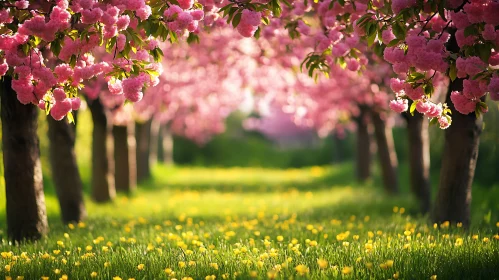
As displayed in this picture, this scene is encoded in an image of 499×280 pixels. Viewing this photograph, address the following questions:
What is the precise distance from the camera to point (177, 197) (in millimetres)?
16734

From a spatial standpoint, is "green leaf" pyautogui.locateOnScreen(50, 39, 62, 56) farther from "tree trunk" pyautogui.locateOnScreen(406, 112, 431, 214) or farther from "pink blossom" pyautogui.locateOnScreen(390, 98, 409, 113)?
"tree trunk" pyautogui.locateOnScreen(406, 112, 431, 214)

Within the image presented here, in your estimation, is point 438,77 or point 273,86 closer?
point 438,77

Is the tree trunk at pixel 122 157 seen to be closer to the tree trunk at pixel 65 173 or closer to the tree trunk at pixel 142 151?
the tree trunk at pixel 142 151

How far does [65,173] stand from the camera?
33.2 ft

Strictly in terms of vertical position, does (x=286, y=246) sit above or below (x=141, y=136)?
below

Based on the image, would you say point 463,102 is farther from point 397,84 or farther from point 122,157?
point 122,157

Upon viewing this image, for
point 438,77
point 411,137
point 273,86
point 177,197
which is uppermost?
point 273,86

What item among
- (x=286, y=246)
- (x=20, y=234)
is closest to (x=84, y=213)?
(x=20, y=234)

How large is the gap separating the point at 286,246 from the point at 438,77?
3511 millimetres

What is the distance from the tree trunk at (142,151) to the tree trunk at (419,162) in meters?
11.9

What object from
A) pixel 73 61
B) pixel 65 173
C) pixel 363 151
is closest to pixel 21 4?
pixel 73 61

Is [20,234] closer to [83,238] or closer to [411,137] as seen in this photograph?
[83,238]

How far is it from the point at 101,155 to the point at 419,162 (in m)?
7.30

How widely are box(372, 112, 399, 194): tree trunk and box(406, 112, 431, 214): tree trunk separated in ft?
10.3
